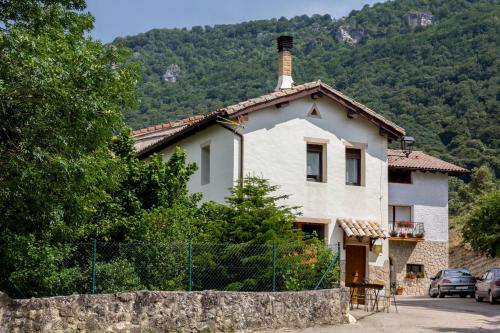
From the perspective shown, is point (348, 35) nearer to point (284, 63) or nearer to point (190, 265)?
point (284, 63)

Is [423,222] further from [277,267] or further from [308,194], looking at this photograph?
[277,267]

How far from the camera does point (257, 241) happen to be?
878 inches

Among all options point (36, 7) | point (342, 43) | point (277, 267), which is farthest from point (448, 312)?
point (342, 43)

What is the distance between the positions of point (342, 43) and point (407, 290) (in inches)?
2434

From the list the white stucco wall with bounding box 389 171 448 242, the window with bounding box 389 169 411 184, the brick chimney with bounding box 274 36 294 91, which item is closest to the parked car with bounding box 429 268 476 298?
the white stucco wall with bounding box 389 171 448 242

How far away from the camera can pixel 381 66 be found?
88.1 metres

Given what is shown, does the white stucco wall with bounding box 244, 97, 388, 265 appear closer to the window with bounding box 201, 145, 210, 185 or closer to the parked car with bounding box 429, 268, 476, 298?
the window with bounding box 201, 145, 210, 185

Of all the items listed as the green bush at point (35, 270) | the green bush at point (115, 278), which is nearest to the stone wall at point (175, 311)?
the green bush at point (115, 278)

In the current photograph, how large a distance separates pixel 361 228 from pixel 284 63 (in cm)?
782

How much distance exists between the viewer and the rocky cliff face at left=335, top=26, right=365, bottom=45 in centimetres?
10462

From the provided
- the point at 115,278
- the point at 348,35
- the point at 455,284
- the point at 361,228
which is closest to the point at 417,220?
the point at 455,284

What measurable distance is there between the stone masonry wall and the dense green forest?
2295cm

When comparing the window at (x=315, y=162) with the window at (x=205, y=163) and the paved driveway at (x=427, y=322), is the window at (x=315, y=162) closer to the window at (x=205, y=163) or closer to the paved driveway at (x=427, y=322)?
the window at (x=205, y=163)

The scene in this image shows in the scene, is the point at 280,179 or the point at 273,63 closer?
the point at 280,179
